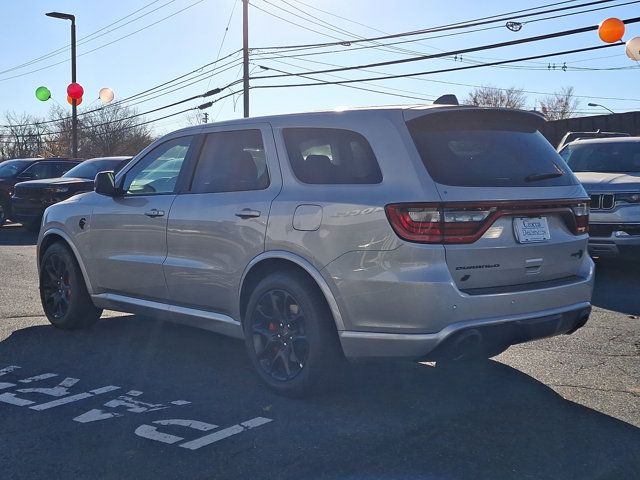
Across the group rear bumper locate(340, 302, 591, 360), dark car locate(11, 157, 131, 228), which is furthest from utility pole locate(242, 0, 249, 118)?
rear bumper locate(340, 302, 591, 360)

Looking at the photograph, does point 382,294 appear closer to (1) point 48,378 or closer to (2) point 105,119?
(1) point 48,378

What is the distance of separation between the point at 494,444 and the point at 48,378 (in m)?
3.16

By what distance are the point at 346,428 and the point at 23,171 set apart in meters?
16.3

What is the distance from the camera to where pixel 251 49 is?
32469 mm

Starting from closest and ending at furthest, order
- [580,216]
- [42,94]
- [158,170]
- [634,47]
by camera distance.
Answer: [580,216] < [158,170] < [634,47] < [42,94]

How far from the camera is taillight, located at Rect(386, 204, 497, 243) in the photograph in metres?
4.38

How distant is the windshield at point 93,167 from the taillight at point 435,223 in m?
12.8

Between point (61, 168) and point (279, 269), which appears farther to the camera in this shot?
point (61, 168)

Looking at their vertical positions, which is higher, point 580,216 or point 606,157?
point 606,157

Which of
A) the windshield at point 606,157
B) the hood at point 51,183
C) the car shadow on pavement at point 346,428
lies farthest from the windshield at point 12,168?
the car shadow on pavement at point 346,428

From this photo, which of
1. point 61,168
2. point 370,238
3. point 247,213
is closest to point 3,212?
point 61,168

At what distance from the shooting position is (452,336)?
437 centimetres

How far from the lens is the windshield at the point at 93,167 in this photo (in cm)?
1661

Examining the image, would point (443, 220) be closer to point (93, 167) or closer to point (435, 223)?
point (435, 223)
